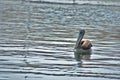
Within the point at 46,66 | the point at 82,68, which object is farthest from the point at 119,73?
the point at 46,66

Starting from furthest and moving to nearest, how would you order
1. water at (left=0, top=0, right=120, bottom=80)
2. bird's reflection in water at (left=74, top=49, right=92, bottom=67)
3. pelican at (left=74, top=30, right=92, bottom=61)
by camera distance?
pelican at (left=74, top=30, right=92, bottom=61) → bird's reflection in water at (left=74, top=49, right=92, bottom=67) → water at (left=0, top=0, right=120, bottom=80)

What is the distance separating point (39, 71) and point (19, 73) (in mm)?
1032

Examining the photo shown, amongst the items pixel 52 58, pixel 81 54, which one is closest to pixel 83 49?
pixel 81 54

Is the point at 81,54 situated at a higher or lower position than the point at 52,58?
lower

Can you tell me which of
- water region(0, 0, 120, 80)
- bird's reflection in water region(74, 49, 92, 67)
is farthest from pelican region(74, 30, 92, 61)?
water region(0, 0, 120, 80)

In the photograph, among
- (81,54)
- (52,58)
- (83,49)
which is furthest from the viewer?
(83,49)

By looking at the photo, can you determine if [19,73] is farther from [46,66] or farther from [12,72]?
[46,66]

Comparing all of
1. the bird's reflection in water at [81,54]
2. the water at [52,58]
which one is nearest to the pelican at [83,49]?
the bird's reflection in water at [81,54]

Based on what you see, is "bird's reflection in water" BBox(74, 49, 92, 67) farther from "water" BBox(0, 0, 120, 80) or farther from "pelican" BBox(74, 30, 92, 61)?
"water" BBox(0, 0, 120, 80)

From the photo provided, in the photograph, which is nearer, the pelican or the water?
the water

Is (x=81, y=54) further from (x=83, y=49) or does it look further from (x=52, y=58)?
(x=52, y=58)

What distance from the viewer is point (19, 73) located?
62.9 feet

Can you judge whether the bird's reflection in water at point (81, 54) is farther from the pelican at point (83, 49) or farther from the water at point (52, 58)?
the water at point (52, 58)

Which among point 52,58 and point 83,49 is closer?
point 52,58
